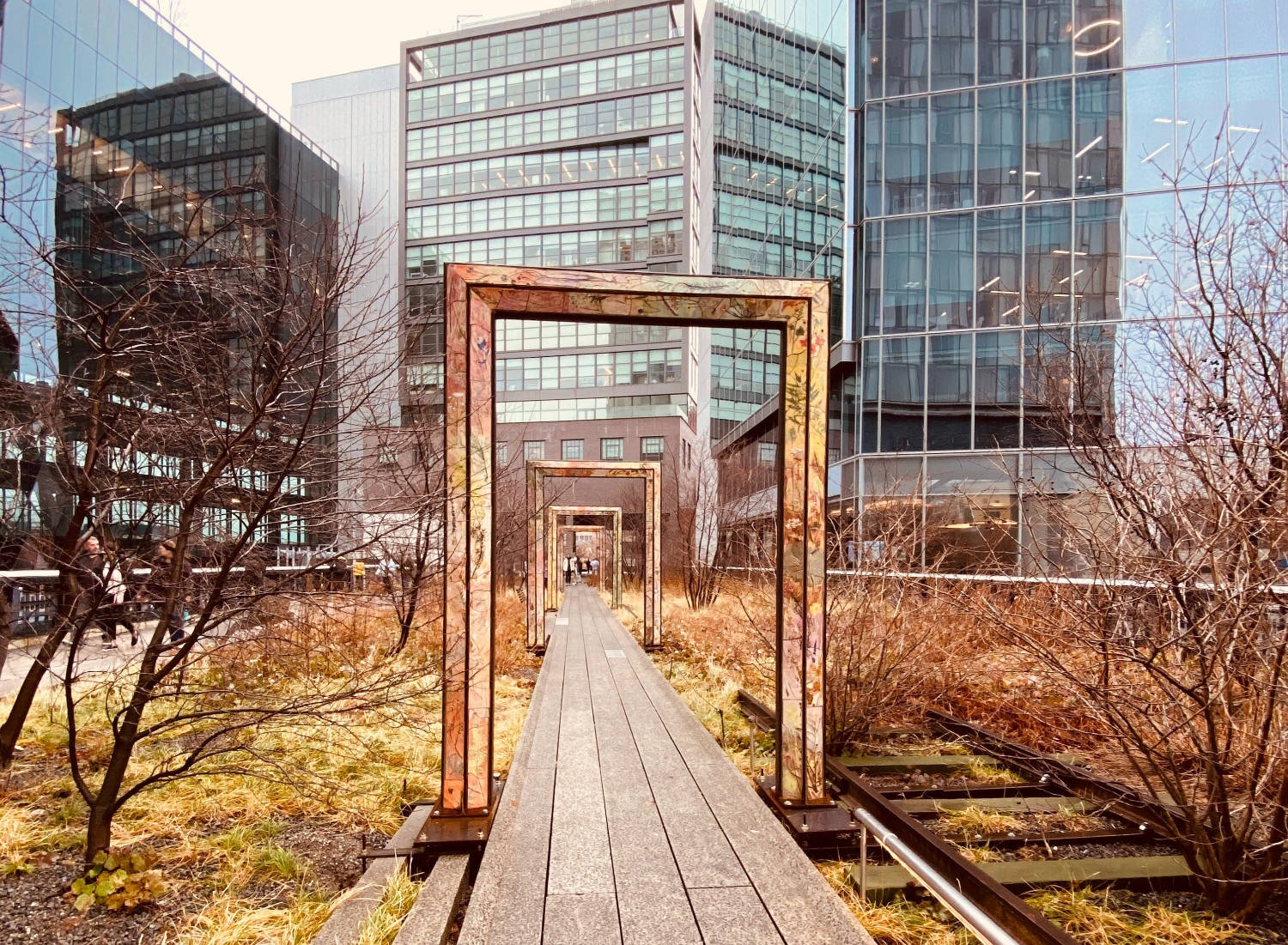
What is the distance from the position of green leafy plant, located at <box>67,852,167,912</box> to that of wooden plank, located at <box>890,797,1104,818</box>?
4.48m

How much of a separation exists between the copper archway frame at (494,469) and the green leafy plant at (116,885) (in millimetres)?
1429

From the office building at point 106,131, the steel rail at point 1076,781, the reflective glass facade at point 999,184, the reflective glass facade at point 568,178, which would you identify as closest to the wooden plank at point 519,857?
the office building at point 106,131

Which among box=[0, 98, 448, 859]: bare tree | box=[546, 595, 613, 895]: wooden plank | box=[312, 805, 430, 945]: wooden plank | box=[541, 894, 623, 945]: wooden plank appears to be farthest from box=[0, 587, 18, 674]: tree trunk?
box=[541, 894, 623, 945]: wooden plank

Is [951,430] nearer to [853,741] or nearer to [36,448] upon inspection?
[853,741]

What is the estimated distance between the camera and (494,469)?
4.39 m

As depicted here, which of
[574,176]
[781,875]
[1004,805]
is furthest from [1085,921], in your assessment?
[574,176]

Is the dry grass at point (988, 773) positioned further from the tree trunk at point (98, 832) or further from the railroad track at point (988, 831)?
the tree trunk at point (98, 832)

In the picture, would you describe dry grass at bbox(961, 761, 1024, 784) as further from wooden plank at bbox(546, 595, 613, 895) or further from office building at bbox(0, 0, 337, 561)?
office building at bbox(0, 0, 337, 561)

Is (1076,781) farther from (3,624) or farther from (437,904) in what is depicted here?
(3,624)

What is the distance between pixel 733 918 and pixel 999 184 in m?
20.5

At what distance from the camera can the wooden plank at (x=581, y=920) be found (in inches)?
125

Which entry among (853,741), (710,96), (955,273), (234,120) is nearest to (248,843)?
(853,741)

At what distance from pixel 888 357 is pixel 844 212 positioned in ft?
14.7

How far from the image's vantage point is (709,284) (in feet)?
15.2
